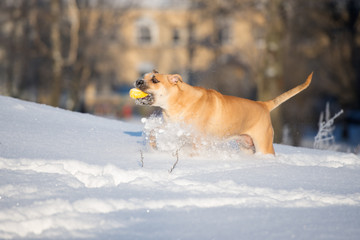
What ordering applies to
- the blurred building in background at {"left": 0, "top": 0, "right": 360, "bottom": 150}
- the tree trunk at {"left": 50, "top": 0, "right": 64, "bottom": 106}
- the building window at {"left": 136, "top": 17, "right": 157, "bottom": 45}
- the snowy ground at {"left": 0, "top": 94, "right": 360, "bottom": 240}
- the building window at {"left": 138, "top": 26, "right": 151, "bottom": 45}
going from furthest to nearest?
the building window at {"left": 138, "top": 26, "right": 151, "bottom": 45} → the building window at {"left": 136, "top": 17, "right": 157, "bottom": 45} → the blurred building in background at {"left": 0, "top": 0, "right": 360, "bottom": 150} → the tree trunk at {"left": 50, "top": 0, "right": 64, "bottom": 106} → the snowy ground at {"left": 0, "top": 94, "right": 360, "bottom": 240}

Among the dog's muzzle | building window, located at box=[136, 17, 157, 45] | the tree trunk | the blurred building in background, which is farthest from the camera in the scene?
building window, located at box=[136, 17, 157, 45]

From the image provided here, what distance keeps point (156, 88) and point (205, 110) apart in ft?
2.14

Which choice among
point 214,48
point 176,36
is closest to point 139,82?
point 214,48

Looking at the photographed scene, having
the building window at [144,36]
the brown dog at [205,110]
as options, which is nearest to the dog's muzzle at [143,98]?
the brown dog at [205,110]

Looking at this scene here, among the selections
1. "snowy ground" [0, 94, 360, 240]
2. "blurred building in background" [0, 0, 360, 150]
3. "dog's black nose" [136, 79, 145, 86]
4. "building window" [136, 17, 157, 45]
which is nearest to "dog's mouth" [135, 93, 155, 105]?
"dog's black nose" [136, 79, 145, 86]

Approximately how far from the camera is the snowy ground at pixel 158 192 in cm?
260

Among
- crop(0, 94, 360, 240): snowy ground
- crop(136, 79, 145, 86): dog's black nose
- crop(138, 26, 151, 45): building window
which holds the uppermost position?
crop(138, 26, 151, 45): building window

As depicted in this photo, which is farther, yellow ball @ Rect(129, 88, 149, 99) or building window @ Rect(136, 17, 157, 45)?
building window @ Rect(136, 17, 157, 45)

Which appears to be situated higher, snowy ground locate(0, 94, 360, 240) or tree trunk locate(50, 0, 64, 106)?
tree trunk locate(50, 0, 64, 106)

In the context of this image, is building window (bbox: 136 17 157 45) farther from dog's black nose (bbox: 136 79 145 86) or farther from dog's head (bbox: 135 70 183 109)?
dog's black nose (bbox: 136 79 145 86)

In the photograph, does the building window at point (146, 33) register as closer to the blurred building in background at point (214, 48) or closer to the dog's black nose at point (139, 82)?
the blurred building in background at point (214, 48)

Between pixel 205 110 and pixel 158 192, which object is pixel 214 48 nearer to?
pixel 205 110

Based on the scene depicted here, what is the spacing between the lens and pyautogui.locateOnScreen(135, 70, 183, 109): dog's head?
15.8 feet

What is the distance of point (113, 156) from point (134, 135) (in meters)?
1.53
